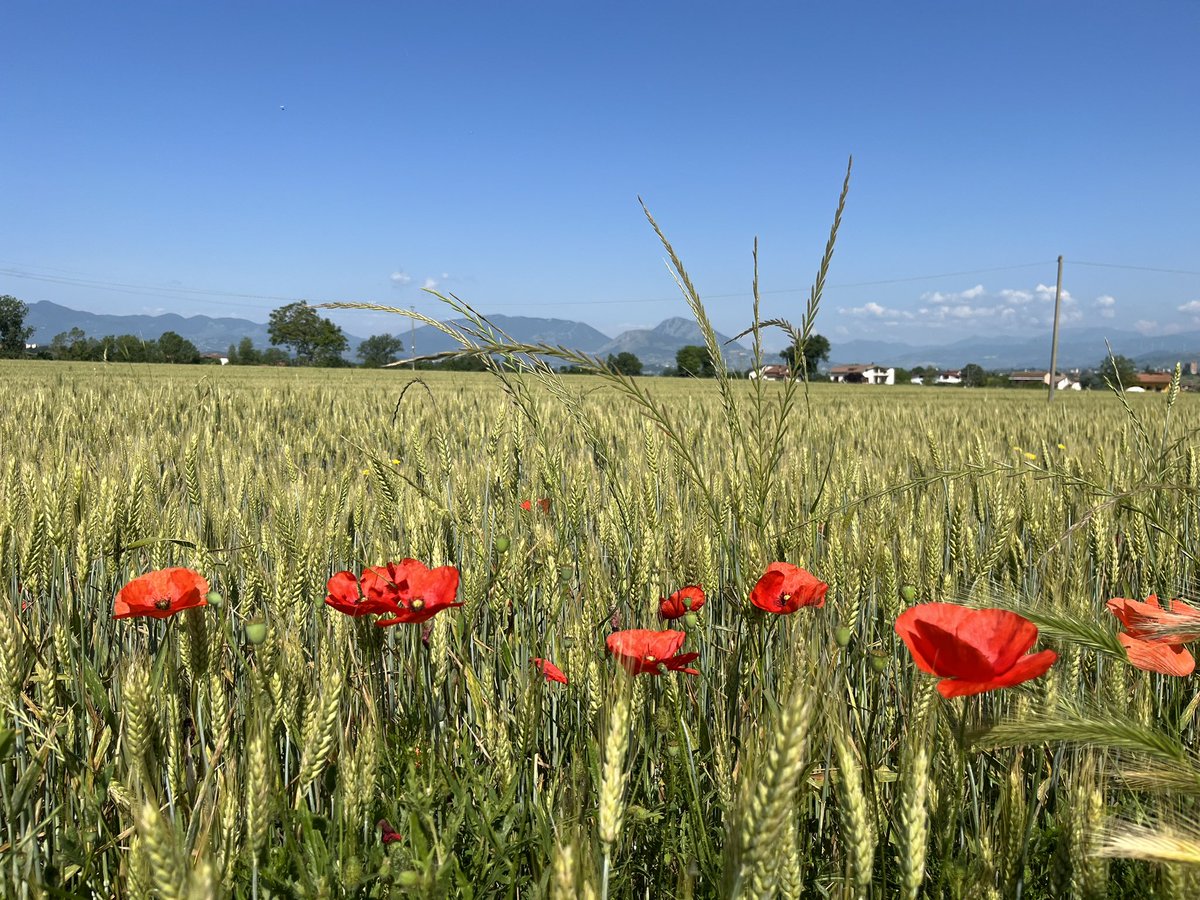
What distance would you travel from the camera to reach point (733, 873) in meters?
0.56

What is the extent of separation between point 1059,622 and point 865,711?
20.3 inches

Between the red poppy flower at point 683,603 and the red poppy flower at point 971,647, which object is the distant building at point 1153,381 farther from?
the red poppy flower at point 971,647

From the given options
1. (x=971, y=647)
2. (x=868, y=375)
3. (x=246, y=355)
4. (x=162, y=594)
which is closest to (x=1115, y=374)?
(x=971, y=647)

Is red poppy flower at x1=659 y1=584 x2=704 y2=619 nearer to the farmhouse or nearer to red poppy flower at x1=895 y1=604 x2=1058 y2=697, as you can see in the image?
red poppy flower at x1=895 y1=604 x2=1058 y2=697

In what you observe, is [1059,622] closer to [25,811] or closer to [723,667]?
[723,667]

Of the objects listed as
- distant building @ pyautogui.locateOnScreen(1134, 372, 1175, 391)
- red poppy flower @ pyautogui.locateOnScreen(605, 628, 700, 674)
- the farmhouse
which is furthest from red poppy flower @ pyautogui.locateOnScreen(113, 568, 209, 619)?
the farmhouse

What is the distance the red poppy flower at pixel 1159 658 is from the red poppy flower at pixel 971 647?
0.23 m

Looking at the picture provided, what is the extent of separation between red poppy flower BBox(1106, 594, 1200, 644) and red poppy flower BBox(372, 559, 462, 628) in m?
0.80

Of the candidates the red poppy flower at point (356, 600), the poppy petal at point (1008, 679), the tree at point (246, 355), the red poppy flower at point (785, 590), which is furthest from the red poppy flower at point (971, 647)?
the tree at point (246, 355)

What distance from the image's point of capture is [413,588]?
1102mm

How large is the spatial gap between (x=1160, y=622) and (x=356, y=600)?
94 centimetres

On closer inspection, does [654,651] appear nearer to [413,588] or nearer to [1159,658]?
[413,588]

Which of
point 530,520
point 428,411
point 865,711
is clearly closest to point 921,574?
point 865,711

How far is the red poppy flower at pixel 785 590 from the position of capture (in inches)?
41.8
